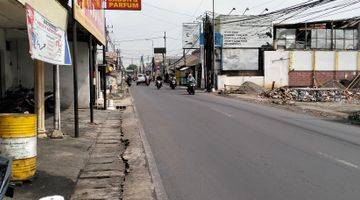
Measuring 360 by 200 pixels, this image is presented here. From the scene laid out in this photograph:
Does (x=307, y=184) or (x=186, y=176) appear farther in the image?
(x=186, y=176)

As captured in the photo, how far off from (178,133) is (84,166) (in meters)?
5.58

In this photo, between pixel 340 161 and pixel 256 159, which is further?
pixel 256 159

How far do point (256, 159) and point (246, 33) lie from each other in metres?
48.3

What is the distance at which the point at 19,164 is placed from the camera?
8570 mm

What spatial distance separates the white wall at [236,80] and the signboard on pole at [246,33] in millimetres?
3609

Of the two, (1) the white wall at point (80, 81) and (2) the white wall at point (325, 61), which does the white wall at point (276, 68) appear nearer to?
(2) the white wall at point (325, 61)

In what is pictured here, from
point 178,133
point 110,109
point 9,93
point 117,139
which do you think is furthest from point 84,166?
point 110,109

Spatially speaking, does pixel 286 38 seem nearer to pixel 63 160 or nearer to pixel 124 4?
pixel 124 4

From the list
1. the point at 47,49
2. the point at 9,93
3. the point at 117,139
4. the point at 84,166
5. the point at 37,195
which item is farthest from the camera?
the point at 9,93

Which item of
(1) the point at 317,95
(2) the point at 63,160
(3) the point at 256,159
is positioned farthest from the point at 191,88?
(2) the point at 63,160

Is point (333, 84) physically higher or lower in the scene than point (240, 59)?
lower

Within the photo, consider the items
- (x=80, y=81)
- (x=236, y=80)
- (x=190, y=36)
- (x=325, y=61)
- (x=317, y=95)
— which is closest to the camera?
(x=80, y=81)

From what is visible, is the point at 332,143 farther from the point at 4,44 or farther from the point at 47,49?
the point at 4,44

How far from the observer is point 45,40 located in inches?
456
